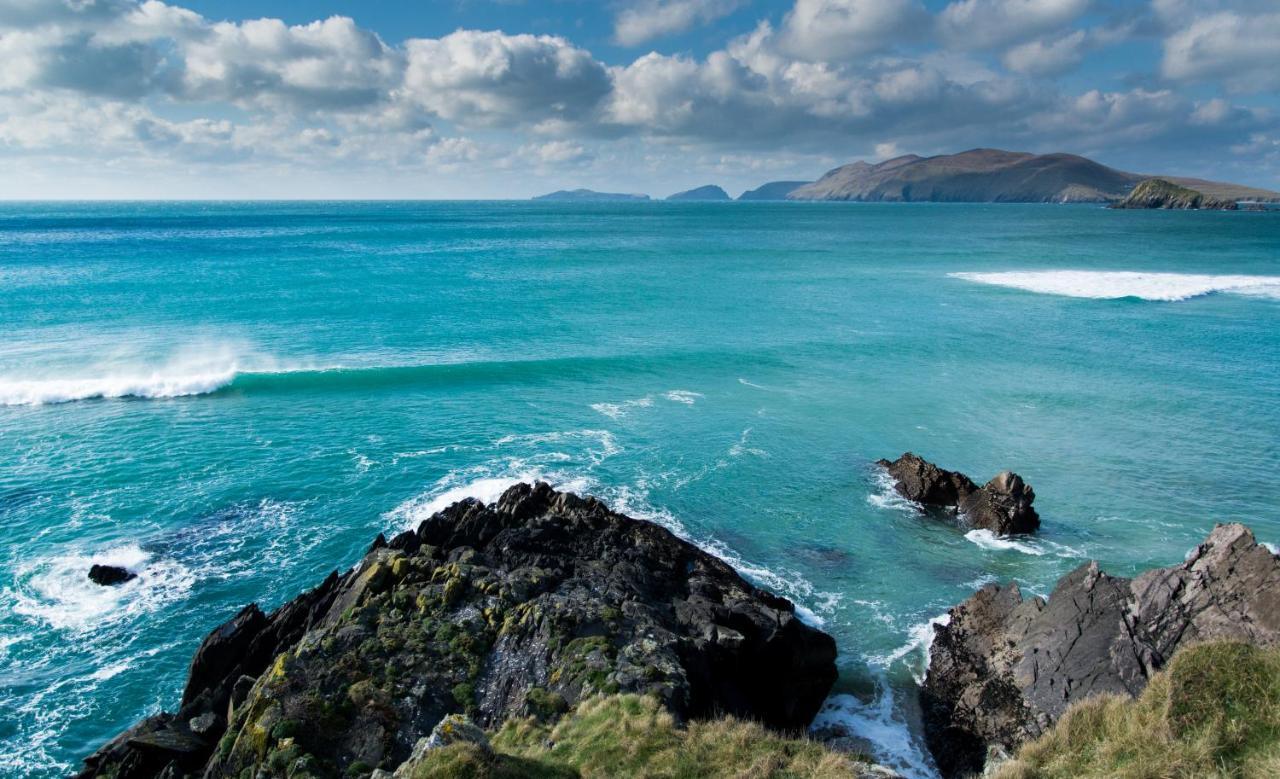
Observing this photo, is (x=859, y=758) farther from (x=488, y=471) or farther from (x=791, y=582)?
(x=488, y=471)

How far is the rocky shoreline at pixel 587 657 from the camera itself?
1576cm

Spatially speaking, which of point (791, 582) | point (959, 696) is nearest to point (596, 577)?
point (791, 582)

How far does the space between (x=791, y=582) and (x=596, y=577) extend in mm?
8025

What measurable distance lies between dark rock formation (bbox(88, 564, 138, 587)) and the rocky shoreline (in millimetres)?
7575

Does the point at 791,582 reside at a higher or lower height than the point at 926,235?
lower

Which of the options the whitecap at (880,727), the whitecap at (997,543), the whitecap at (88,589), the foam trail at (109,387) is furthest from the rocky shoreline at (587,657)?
the foam trail at (109,387)

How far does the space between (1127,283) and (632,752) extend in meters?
98.9

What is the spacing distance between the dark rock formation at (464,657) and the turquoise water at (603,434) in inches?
107

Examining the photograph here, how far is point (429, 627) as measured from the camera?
60.3 ft

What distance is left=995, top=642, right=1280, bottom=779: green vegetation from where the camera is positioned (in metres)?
12.2

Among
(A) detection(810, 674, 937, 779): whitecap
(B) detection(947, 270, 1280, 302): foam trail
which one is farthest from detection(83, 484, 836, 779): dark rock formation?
(B) detection(947, 270, 1280, 302): foam trail

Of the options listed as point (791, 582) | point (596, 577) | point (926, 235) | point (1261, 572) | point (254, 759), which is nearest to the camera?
point (254, 759)

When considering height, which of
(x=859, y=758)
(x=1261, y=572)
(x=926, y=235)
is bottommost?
(x=859, y=758)

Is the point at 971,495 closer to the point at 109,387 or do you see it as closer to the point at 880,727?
the point at 880,727
